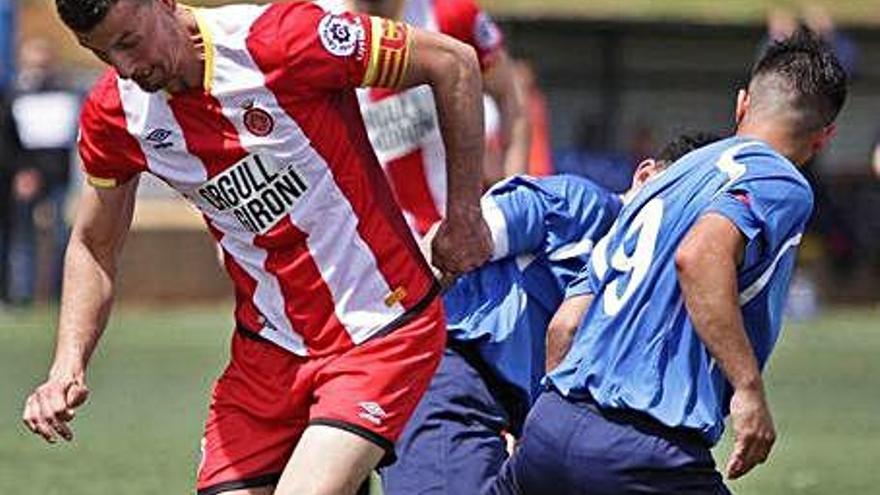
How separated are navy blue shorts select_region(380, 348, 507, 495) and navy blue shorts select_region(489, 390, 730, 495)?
1027mm

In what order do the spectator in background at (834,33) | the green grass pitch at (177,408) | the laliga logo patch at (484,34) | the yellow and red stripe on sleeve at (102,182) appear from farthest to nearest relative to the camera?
1. the spectator in background at (834,33)
2. the green grass pitch at (177,408)
3. the laliga logo patch at (484,34)
4. the yellow and red stripe on sleeve at (102,182)

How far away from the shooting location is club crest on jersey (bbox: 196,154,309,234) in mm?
6477

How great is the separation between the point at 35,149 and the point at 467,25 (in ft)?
41.8

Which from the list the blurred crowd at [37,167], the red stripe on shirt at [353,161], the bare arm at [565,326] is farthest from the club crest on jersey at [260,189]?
the blurred crowd at [37,167]

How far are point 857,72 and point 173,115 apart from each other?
1930 centimetres

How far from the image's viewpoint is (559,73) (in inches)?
987

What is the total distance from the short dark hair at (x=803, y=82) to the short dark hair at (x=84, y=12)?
5.24ft

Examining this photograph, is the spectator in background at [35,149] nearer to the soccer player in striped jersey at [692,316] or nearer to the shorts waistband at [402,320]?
the shorts waistband at [402,320]

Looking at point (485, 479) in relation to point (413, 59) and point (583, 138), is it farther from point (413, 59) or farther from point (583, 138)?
point (583, 138)

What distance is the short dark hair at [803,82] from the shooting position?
6.20 m

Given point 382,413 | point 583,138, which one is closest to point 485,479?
point 382,413

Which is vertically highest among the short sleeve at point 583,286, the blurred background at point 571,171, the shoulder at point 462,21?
the short sleeve at point 583,286

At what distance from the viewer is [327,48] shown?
639 centimetres

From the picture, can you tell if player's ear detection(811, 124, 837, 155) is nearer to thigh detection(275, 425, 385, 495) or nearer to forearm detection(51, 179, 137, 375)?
thigh detection(275, 425, 385, 495)
